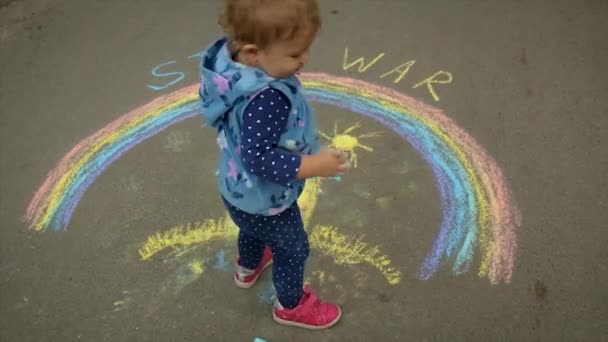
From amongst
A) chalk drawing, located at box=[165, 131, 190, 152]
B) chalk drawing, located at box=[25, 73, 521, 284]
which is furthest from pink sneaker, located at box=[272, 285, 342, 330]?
chalk drawing, located at box=[165, 131, 190, 152]

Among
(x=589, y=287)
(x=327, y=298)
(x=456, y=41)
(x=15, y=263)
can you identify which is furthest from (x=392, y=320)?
(x=456, y=41)

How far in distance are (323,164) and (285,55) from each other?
309mm

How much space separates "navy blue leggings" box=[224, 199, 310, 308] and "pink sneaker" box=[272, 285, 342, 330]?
4 cm

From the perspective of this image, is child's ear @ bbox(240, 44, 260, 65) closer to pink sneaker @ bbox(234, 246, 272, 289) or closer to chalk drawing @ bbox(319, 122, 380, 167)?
pink sneaker @ bbox(234, 246, 272, 289)

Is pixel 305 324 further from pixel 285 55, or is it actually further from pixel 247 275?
pixel 285 55

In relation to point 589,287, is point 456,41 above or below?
above

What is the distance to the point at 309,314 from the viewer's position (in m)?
2.11

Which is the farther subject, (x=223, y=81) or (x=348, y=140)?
(x=348, y=140)

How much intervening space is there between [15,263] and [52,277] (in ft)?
0.69

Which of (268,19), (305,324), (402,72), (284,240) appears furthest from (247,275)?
(402,72)

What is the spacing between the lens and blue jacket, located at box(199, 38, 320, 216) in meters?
1.41

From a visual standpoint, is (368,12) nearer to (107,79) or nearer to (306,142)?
(107,79)

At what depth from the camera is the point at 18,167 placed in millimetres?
2896

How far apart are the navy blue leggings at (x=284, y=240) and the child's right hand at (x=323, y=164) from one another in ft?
0.92
